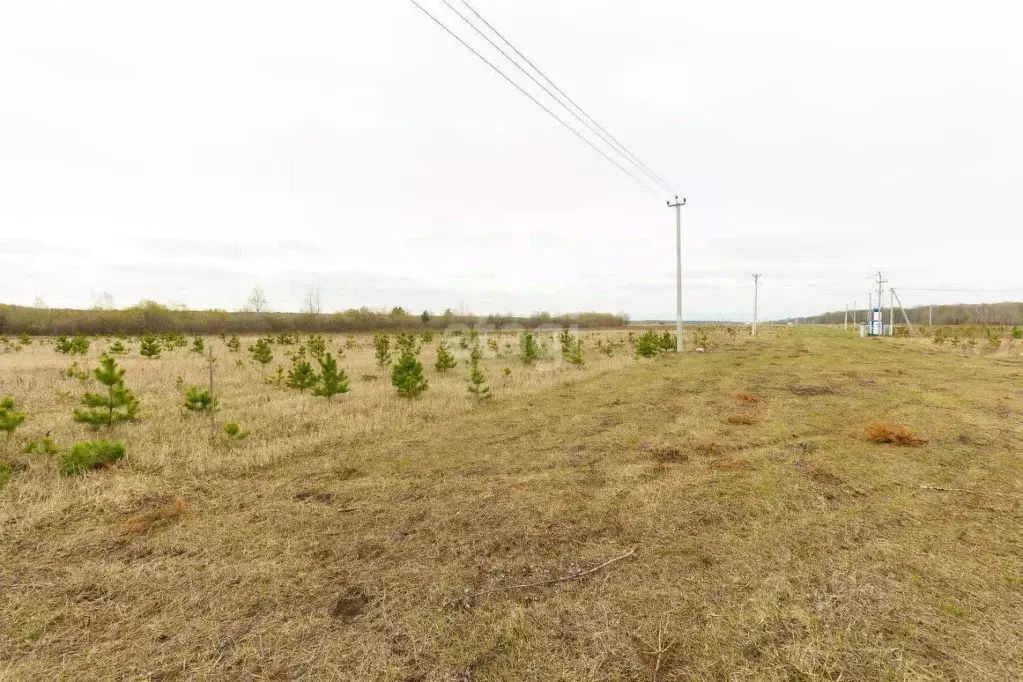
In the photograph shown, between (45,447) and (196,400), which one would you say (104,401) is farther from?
(45,447)

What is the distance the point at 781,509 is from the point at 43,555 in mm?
7897

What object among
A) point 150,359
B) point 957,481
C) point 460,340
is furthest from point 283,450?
point 460,340

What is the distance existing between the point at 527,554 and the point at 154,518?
180 inches

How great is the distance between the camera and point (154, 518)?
5.00 m

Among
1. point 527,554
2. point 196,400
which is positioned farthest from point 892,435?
point 196,400

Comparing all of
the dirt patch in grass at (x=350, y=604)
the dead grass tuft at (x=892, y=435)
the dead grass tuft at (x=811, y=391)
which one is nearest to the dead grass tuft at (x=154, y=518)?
the dirt patch in grass at (x=350, y=604)

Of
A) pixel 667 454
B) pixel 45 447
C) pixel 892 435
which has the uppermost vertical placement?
pixel 45 447

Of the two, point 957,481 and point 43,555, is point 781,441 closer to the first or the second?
point 957,481

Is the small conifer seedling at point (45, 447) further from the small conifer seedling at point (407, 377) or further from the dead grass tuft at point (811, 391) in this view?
the dead grass tuft at point (811, 391)

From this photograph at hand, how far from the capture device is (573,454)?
727cm

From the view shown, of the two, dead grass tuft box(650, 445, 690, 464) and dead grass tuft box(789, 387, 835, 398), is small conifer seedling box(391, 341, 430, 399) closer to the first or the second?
dead grass tuft box(650, 445, 690, 464)

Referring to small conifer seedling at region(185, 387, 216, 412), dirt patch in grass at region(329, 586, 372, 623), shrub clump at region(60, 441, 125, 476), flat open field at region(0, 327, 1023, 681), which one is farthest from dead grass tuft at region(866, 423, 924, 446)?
small conifer seedling at region(185, 387, 216, 412)

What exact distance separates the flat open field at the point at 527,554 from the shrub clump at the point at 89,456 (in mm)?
262

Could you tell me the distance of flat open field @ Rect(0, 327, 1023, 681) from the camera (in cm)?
276
